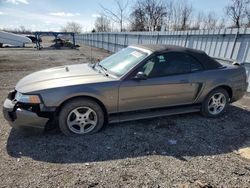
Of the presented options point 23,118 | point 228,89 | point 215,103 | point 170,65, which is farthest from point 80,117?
point 228,89

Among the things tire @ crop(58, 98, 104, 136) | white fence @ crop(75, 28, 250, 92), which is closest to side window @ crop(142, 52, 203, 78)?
tire @ crop(58, 98, 104, 136)

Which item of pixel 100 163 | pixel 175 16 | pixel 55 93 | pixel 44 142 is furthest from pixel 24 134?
pixel 175 16

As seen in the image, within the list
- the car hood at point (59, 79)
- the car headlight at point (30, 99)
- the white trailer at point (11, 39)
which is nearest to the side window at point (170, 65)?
the car hood at point (59, 79)

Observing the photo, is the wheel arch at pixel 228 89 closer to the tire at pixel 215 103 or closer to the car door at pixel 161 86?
the tire at pixel 215 103

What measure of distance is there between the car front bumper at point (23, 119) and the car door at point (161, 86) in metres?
1.35

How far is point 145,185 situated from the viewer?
2598 millimetres

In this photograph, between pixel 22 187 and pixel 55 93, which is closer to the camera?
pixel 22 187

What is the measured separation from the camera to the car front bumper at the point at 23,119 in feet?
11.0

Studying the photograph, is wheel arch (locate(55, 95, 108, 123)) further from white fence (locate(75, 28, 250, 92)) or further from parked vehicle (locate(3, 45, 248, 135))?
white fence (locate(75, 28, 250, 92))

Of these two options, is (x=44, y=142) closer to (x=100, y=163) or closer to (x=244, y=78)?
(x=100, y=163)

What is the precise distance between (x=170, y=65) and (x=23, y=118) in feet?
9.01

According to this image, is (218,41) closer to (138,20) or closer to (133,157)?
(133,157)

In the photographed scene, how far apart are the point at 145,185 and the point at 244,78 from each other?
3.56 meters

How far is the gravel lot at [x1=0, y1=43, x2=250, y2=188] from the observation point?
2.69 metres
